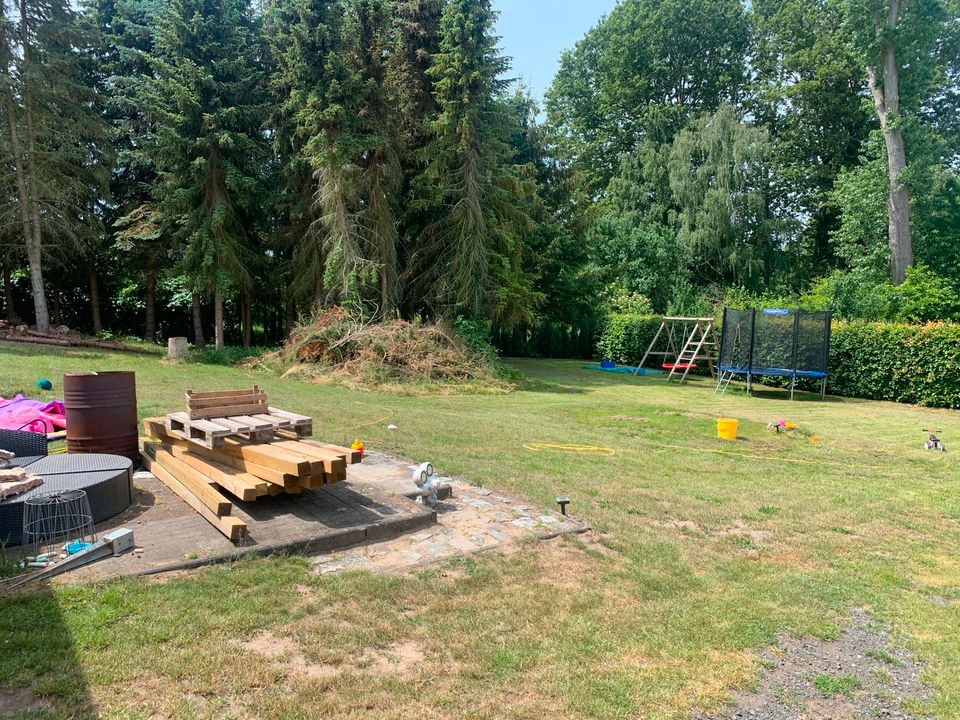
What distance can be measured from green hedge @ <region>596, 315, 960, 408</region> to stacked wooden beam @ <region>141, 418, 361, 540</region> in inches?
644

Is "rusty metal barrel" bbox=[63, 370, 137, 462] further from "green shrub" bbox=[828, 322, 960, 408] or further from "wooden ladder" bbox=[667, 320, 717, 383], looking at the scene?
"wooden ladder" bbox=[667, 320, 717, 383]

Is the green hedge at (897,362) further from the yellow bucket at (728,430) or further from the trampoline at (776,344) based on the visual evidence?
the yellow bucket at (728,430)

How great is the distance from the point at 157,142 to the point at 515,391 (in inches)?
537

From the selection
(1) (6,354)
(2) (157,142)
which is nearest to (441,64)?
(2) (157,142)

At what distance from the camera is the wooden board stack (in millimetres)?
5273

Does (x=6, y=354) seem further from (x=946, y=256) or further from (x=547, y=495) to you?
(x=946, y=256)

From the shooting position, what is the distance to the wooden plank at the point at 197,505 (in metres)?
4.32

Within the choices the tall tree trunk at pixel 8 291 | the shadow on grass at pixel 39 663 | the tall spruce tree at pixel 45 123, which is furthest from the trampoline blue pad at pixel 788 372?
the tall tree trunk at pixel 8 291

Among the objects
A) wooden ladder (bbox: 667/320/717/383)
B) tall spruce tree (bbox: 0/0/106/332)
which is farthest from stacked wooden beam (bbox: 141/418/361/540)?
tall spruce tree (bbox: 0/0/106/332)

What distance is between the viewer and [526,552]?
471 centimetres

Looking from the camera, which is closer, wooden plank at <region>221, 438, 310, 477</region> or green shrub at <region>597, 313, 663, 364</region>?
wooden plank at <region>221, 438, 310, 477</region>

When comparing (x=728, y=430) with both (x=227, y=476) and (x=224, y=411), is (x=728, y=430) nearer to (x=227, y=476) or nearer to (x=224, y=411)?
(x=224, y=411)

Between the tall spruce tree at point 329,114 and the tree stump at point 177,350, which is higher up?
→ the tall spruce tree at point 329,114

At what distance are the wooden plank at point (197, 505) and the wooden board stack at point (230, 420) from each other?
0.37 meters
